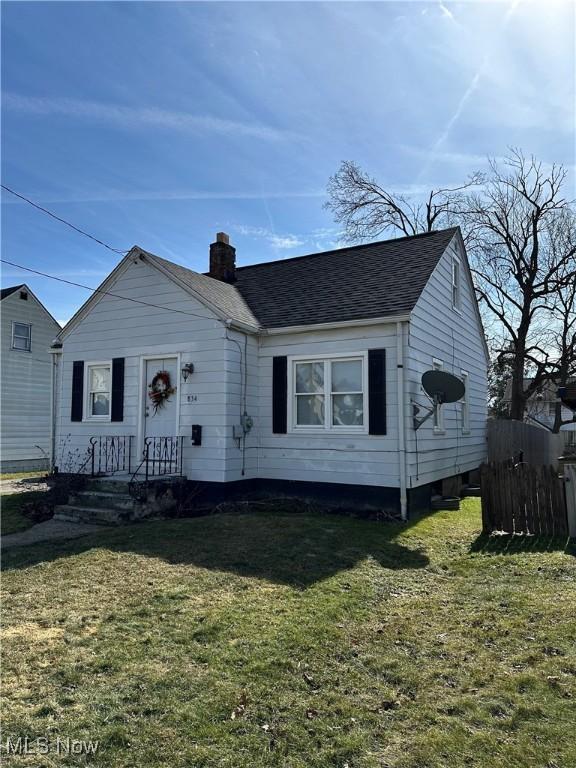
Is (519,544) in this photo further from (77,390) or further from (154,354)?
(77,390)

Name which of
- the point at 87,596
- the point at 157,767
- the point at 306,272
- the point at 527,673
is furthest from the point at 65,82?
the point at 527,673

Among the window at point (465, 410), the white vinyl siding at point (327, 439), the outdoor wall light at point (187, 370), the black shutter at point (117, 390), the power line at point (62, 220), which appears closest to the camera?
the power line at point (62, 220)

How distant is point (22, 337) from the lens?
843 inches

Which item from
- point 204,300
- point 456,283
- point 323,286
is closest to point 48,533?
point 204,300

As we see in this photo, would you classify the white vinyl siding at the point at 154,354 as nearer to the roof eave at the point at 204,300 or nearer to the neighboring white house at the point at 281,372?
the neighboring white house at the point at 281,372

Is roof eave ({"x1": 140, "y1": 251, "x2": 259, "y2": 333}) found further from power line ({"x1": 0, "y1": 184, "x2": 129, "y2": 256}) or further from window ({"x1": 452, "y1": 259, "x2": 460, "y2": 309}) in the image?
window ({"x1": 452, "y1": 259, "x2": 460, "y2": 309})

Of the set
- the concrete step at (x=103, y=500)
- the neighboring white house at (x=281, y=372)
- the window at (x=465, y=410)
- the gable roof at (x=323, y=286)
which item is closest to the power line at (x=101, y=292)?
the neighboring white house at (x=281, y=372)

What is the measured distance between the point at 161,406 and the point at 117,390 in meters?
1.36

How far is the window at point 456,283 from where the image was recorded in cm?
1365

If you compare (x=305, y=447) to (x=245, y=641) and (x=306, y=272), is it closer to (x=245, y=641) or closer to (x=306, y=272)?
(x=306, y=272)

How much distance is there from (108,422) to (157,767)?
388 inches

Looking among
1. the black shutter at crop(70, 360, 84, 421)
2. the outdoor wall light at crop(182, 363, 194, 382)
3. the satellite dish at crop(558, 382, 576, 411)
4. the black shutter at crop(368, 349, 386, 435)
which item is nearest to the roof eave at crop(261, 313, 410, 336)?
the black shutter at crop(368, 349, 386, 435)

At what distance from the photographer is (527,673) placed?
3615mm

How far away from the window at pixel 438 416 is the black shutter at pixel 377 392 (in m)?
2.18
